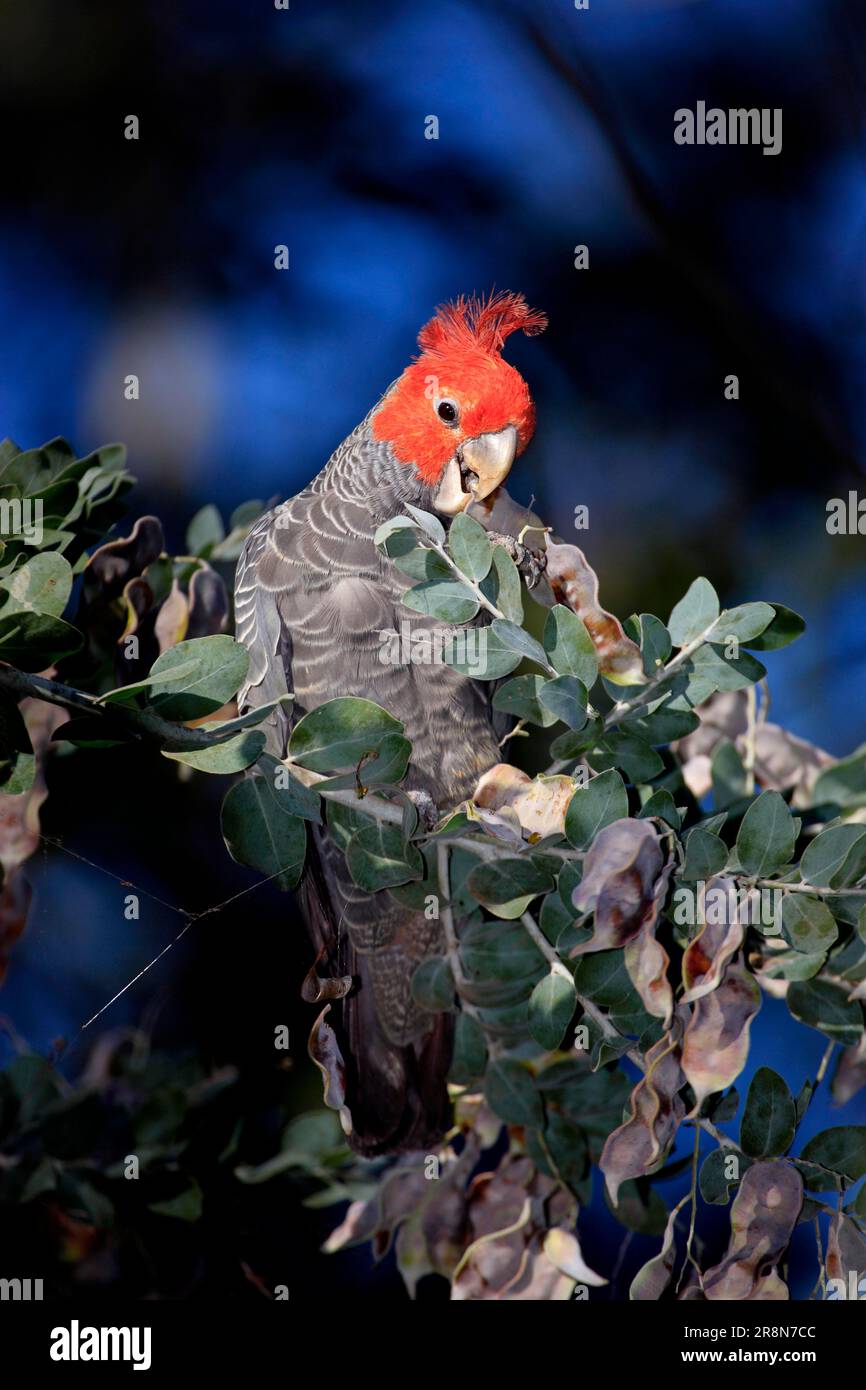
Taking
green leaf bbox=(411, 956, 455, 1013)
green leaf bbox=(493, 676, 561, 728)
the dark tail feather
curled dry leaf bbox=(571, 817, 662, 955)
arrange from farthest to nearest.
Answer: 1. the dark tail feather
2. green leaf bbox=(411, 956, 455, 1013)
3. green leaf bbox=(493, 676, 561, 728)
4. curled dry leaf bbox=(571, 817, 662, 955)

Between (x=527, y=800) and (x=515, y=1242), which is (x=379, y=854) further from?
(x=515, y=1242)

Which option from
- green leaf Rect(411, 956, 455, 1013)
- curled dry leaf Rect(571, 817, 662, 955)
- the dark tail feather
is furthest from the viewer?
the dark tail feather

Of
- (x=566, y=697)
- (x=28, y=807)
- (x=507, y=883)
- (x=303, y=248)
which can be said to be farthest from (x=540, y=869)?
(x=303, y=248)

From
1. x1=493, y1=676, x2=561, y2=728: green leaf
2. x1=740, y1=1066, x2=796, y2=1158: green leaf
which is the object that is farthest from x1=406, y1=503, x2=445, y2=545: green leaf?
x1=740, y1=1066, x2=796, y2=1158: green leaf

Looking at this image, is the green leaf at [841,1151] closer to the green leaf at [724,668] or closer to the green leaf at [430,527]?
the green leaf at [724,668]

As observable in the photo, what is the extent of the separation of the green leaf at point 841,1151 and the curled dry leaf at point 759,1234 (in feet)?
0.12

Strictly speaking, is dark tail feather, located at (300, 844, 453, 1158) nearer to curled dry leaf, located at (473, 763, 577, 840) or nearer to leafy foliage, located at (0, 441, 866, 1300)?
leafy foliage, located at (0, 441, 866, 1300)

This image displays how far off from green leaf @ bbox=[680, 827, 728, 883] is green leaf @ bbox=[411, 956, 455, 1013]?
0.78 ft

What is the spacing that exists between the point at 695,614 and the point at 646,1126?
1.02ft

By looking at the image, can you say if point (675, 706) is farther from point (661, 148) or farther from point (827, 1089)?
point (661, 148)

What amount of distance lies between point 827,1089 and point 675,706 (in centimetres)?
46

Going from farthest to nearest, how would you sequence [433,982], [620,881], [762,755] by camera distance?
1. [762,755]
2. [433,982]
3. [620,881]

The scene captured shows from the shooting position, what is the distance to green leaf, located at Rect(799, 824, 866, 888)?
1.88 feet

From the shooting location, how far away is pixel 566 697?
1.86ft
